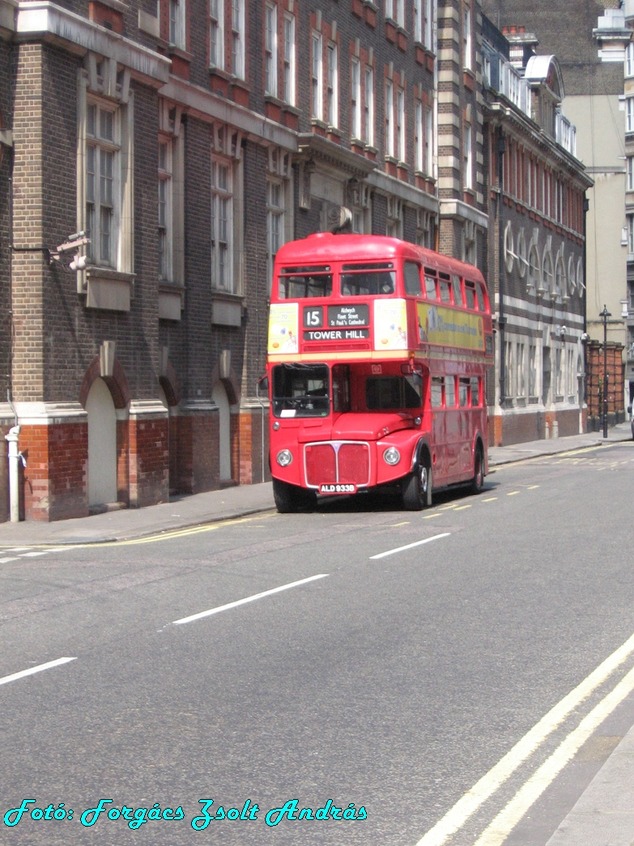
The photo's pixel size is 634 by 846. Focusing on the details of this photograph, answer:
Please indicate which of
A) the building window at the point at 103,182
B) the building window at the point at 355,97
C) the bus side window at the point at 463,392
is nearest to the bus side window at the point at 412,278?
the bus side window at the point at 463,392

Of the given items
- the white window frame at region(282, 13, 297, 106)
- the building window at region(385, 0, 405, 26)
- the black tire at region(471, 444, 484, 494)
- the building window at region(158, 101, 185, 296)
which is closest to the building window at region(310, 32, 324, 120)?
the white window frame at region(282, 13, 297, 106)

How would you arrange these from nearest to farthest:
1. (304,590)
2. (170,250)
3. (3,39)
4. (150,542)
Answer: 1. (304,590)
2. (150,542)
3. (3,39)
4. (170,250)

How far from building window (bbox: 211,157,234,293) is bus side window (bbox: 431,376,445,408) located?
5742 millimetres

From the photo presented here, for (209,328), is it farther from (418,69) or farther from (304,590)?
(418,69)

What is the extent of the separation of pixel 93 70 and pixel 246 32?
877 centimetres

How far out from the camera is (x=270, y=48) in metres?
32.9

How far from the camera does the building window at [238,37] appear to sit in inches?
1202

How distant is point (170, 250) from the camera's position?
27.6 meters

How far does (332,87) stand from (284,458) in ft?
51.1

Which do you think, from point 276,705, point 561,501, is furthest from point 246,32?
point 276,705

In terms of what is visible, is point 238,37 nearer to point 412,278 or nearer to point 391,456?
point 412,278

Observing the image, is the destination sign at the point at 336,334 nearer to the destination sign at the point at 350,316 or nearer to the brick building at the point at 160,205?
the destination sign at the point at 350,316

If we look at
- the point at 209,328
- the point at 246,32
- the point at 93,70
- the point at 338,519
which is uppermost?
the point at 246,32

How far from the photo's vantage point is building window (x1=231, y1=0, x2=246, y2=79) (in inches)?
1202
